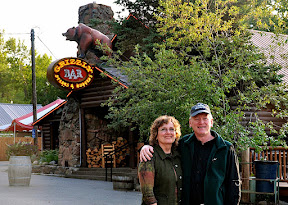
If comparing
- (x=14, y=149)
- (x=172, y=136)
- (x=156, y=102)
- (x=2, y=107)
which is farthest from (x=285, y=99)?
(x=2, y=107)

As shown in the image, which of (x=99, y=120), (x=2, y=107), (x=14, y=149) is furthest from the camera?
(x=2, y=107)

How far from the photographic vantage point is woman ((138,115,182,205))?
146 inches

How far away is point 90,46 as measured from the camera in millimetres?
20516

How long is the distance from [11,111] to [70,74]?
36.0 m

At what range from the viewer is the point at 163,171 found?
3.78 m

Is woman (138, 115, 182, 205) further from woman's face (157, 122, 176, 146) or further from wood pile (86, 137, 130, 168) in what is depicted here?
wood pile (86, 137, 130, 168)

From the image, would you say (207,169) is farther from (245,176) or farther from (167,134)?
(245,176)

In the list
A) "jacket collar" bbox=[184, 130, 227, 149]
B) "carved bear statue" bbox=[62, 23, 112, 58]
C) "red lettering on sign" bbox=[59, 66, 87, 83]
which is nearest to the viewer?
"jacket collar" bbox=[184, 130, 227, 149]

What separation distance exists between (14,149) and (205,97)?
8.01 metres

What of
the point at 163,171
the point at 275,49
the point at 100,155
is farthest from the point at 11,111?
the point at 163,171

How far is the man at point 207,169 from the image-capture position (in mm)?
3752

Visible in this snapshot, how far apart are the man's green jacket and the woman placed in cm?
7

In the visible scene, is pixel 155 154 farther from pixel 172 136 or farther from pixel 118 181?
pixel 118 181

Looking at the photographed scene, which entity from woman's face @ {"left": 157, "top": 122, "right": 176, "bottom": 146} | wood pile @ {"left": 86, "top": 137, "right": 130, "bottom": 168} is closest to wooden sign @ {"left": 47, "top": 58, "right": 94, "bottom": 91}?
wood pile @ {"left": 86, "top": 137, "right": 130, "bottom": 168}
